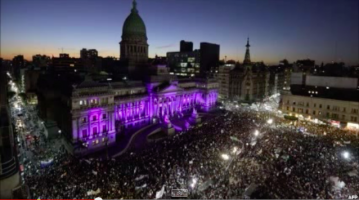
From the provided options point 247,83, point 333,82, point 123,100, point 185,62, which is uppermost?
point 185,62

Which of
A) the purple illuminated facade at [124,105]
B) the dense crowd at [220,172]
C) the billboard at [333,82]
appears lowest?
the dense crowd at [220,172]

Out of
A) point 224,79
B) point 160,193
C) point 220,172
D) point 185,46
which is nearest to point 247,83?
point 224,79

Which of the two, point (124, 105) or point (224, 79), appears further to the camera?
point (224, 79)

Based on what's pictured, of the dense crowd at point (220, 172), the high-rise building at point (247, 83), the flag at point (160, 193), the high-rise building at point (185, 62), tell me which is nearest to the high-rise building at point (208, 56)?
the high-rise building at point (185, 62)

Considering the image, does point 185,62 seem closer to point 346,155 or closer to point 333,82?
point 333,82

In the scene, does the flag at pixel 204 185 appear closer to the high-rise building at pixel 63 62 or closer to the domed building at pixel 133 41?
the domed building at pixel 133 41

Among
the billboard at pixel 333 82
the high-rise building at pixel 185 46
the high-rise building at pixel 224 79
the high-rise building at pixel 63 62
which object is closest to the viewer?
the billboard at pixel 333 82
